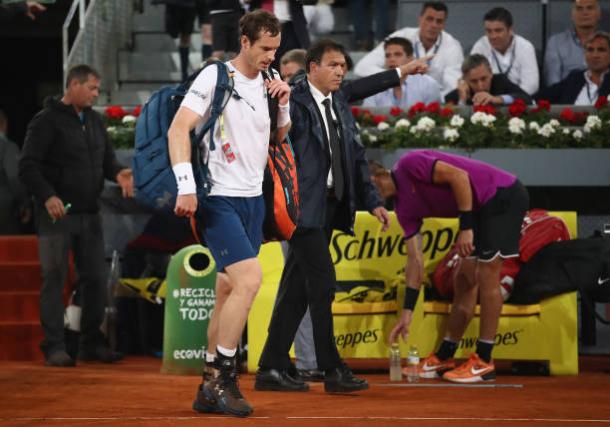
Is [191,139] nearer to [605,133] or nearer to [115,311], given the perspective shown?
[115,311]

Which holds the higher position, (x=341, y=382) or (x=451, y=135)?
(x=451, y=135)

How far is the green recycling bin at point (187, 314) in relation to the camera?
9.83 meters

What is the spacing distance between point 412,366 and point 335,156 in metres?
1.65

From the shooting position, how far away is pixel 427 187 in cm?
905

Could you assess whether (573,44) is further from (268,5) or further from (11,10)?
(11,10)

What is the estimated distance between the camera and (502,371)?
10.1 m

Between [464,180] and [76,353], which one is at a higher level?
[464,180]

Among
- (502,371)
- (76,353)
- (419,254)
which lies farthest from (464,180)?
(76,353)

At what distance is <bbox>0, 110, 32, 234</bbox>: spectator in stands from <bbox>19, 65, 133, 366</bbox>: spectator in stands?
85.0 inches

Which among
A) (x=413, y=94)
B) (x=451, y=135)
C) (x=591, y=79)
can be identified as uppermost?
(x=591, y=79)

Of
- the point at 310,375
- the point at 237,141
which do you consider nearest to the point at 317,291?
the point at 310,375

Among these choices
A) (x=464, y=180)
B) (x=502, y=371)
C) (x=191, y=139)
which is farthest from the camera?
(x=502, y=371)

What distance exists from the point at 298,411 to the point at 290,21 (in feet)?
16.5

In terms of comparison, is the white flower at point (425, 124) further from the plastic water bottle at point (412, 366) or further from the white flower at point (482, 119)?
the plastic water bottle at point (412, 366)
